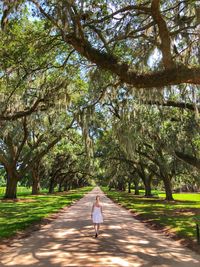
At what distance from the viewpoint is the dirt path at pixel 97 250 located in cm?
695

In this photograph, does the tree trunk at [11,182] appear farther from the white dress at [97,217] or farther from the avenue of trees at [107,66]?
the white dress at [97,217]

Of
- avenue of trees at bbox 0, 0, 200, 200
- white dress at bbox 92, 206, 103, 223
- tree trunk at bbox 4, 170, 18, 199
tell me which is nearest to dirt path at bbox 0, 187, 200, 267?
white dress at bbox 92, 206, 103, 223

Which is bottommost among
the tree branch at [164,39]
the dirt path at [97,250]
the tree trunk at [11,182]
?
the dirt path at [97,250]

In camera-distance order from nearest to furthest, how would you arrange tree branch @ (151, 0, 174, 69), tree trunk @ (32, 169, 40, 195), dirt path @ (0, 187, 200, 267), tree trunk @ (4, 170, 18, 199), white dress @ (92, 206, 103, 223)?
dirt path @ (0, 187, 200, 267), tree branch @ (151, 0, 174, 69), white dress @ (92, 206, 103, 223), tree trunk @ (4, 170, 18, 199), tree trunk @ (32, 169, 40, 195)

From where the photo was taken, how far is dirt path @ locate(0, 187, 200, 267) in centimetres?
695

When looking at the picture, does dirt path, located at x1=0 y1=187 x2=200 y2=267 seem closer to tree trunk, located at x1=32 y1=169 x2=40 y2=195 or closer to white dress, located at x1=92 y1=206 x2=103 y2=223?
white dress, located at x1=92 y1=206 x2=103 y2=223

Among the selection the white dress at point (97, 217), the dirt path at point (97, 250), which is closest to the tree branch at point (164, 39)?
the dirt path at point (97, 250)

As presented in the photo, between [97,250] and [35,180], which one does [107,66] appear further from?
[35,180]

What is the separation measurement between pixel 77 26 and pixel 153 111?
12070mm

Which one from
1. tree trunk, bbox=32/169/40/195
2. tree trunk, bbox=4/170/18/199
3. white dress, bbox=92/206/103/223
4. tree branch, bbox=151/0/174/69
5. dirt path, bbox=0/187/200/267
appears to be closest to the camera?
dirt path, bbox=0/187/200/267

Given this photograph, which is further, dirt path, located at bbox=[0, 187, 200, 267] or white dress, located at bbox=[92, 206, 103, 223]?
white dress, located at bbox=[92, 206, 103, 223]

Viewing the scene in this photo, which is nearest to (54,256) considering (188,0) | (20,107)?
(188,0)

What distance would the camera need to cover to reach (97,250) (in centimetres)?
814

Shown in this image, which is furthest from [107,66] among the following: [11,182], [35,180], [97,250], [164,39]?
[35,180]
